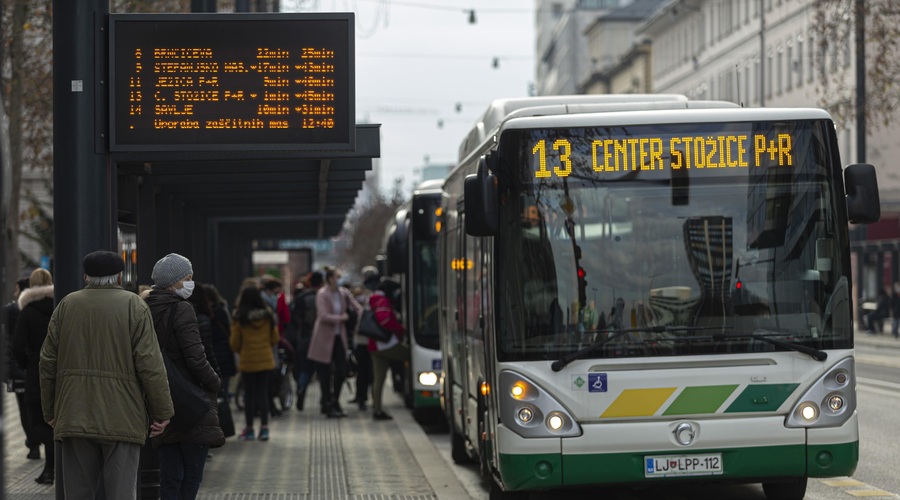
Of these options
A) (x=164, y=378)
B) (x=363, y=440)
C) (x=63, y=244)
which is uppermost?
(x=63, y=244)

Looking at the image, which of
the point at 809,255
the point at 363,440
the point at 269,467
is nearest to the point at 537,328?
the point at 809,255

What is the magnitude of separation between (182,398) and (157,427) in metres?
0.29

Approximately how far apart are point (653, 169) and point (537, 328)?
1211 mm

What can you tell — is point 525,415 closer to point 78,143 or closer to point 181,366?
point 181,366

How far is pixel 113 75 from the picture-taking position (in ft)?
29.4

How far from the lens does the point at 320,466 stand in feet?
41.7

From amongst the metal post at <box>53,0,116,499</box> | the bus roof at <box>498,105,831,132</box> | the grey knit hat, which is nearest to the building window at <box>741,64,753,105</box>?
the bus roof at <box>498,105,831,132</box>

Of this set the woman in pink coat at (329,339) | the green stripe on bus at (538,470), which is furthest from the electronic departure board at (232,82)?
the woman in pink coat at (329,339)

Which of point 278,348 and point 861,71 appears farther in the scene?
point 861,71

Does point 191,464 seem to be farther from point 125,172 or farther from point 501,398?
point 125,172

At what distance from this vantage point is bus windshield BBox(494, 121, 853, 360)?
29.2 feet

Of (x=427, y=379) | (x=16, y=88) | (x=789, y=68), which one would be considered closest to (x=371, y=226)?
(x=789, y=68)

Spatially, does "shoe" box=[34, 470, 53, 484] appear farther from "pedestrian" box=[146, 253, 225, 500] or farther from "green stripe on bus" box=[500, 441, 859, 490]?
"green stripe on bus" box=[500, 441, 859, 490]

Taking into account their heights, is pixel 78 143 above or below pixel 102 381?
above
